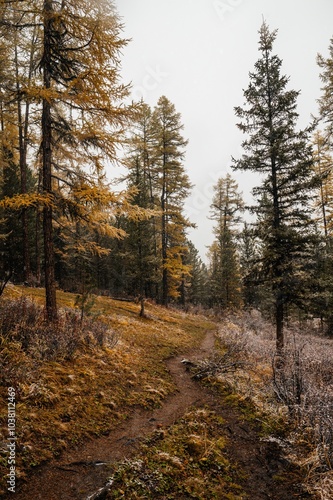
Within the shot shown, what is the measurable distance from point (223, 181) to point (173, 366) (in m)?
29.3

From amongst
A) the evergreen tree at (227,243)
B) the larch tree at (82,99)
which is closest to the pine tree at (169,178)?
the evergreen tree at (227,243)

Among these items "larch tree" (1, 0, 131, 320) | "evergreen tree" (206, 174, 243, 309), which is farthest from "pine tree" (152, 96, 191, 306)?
"larch tree" (1, 0, 131, 320)

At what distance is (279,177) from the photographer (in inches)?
461

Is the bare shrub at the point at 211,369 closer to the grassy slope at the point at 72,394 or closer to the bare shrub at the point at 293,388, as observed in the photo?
the grassy slope at the point at 72,394

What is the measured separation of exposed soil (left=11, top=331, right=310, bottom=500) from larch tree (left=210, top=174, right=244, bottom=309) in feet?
81.3

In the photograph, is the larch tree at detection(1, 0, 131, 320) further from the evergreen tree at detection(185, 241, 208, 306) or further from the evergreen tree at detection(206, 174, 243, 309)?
the evergreen tree at detection(185, 241, 208, 306)

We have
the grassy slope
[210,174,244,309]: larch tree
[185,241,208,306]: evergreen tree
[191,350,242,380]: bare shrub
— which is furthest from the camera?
[185,241,208,306]: evergreen tree

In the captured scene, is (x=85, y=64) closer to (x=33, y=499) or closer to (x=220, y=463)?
(x=33, y=499)

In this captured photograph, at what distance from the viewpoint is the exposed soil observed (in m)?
3.33

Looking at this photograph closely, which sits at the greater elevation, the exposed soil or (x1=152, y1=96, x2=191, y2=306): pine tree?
(x1=152, y1=96, x2=191, y2=306): pine tree

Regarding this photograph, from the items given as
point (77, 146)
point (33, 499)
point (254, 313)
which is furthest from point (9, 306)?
point (254, 313)

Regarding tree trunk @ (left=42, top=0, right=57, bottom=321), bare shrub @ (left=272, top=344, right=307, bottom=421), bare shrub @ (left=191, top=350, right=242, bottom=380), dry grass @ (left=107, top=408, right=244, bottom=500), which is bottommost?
bare shrub @ (left=191, top=350, right=242, bottom=380)

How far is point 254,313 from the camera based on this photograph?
27.7 metres

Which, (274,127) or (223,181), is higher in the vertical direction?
(223,181)
